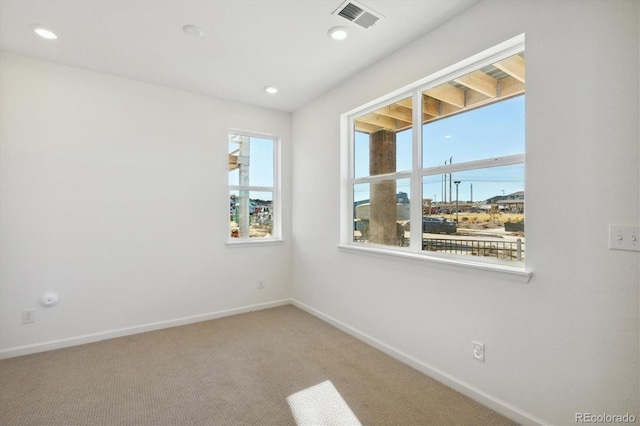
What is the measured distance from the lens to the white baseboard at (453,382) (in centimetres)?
185

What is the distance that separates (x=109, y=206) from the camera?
3.11 metres

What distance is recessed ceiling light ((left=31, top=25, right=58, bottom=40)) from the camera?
2.34 m

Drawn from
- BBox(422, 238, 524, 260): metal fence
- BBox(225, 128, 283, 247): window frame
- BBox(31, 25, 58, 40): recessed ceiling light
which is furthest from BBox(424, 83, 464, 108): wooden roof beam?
BBox(31, 25, 58, 40): recessed ceiling light

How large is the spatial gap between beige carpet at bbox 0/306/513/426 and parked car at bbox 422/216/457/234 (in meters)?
1.14

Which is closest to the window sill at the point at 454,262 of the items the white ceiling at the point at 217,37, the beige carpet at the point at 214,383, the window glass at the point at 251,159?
the beige carpet at the point at 214,383

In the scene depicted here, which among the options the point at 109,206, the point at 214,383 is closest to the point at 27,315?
the point at 109,206

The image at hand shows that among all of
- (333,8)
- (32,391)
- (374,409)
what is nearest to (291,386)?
(374,409)

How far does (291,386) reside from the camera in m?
2.27

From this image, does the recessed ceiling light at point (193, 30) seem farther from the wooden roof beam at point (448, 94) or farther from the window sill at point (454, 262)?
the window sill at point (454, 262)

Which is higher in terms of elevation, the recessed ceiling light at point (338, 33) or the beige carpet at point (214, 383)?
the recessed ceiling light at point (338, 33)

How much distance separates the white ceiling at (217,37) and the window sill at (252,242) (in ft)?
6.07

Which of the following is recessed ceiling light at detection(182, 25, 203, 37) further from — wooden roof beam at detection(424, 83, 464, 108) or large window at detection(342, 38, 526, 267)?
wooden roof beam at detection(424, 83, 464, 108)

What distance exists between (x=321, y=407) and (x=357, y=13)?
2714mm

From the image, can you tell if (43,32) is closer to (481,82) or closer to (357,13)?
(357,13)
